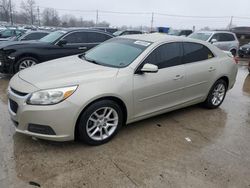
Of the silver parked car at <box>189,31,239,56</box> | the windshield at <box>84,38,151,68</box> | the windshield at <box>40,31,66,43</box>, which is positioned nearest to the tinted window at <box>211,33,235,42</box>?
the silver parked car at <box>189,31,239,56</box>

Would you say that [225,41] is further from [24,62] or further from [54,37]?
[24,62]

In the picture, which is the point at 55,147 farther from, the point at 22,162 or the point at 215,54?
the point at 215,54

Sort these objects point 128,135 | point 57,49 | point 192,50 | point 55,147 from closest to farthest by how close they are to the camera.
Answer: point 55,147, point 128,135, point 192,50, point 57,49

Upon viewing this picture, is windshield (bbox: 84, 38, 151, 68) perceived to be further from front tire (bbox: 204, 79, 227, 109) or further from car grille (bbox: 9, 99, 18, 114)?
front tire (bbox: 204, 79, 227, 109)

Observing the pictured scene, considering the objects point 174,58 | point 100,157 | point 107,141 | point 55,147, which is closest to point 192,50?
point 174,58

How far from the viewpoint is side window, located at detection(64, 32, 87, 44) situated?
786 cm

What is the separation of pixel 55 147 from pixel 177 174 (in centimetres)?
169

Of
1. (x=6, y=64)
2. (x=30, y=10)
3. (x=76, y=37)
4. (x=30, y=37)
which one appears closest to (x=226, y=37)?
(x=76, y=37)

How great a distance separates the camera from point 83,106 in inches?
126

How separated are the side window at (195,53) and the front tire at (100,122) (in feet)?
5.68

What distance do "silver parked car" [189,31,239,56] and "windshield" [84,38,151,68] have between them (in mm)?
9565

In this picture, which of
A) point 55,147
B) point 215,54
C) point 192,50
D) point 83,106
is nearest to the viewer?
point 83,106

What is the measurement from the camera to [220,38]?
1361 cm

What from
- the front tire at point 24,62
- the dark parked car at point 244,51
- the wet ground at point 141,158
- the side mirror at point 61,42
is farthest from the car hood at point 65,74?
the dark parked car at point 244,51
